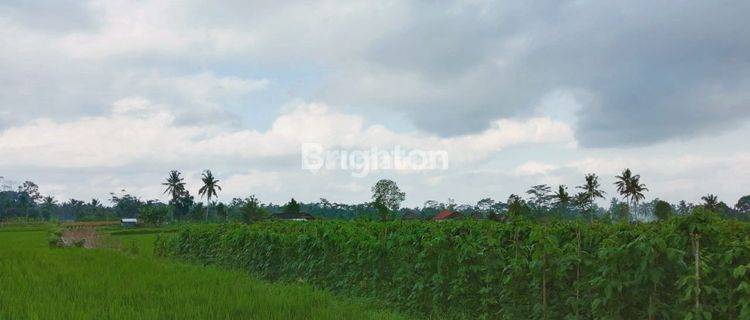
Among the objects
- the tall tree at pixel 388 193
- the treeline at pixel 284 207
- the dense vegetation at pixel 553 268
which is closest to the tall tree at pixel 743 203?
the treeline at pixel 284 207

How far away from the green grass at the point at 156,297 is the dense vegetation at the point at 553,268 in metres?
0.99

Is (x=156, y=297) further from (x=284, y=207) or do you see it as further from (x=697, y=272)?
(x=284, y=207)

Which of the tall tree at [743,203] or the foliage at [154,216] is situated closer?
the foliage at [154,216]

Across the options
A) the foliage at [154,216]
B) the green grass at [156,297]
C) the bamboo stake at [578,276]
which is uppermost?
the foliage at [154,216]

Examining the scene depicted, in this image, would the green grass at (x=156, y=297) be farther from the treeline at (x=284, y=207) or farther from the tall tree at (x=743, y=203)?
the tall tree at (x=743, y=203)

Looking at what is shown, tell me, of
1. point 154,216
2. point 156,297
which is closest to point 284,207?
point 154,216

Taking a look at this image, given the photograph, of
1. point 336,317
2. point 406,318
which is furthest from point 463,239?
point 336,317

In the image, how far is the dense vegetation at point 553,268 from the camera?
19.8 ft

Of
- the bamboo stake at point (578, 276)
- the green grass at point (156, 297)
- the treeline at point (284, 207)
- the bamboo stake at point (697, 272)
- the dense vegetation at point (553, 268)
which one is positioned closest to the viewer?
the bamboo stake at point (697, 272)

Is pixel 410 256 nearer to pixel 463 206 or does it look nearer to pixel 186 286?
pixel 186 286

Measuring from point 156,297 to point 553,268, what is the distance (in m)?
6.24

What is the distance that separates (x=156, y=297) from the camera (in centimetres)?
967

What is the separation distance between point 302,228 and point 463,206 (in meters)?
141

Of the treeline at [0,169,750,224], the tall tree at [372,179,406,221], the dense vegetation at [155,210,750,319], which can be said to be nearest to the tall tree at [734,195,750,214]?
the treeline at [0,169,750,224]
